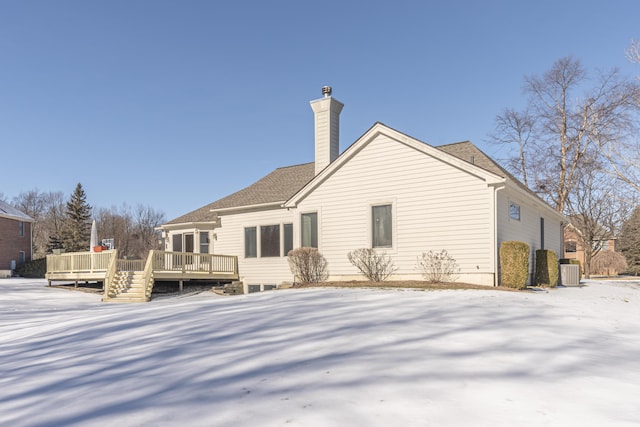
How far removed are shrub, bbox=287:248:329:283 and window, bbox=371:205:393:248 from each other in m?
2.09

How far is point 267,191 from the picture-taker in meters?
19.8

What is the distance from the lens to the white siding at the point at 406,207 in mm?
12484

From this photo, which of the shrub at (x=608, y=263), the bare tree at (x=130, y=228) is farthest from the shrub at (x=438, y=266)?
the bare tree at (x=130, y=228)

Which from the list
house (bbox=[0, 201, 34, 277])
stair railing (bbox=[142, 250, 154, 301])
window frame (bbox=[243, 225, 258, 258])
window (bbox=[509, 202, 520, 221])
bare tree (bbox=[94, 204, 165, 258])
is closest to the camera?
window (bbox=[509, 202, 520, 221])

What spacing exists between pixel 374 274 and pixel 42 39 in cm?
1569

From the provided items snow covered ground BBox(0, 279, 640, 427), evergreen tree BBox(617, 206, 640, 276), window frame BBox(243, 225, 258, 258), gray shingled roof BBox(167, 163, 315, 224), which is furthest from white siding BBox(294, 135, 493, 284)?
evergreen tree BBox(617, 206, 640, 276)

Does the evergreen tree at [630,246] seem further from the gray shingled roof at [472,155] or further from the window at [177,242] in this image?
the window at [177,242]

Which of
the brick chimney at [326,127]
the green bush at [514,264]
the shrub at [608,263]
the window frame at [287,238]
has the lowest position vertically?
the shrub at [608,263]

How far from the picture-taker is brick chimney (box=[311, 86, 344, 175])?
17.4m

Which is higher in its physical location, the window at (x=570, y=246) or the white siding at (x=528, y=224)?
the white siding at (x=528, y=224)

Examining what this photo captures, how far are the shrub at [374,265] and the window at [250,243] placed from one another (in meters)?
6.16

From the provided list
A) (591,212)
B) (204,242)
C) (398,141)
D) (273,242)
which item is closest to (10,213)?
(204,242)

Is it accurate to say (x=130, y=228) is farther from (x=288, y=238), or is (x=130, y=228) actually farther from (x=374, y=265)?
(x=374, y=265)

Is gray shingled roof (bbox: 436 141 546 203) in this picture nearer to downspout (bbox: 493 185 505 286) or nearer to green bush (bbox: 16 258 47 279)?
downspout (bbox: 493 185 505 286)
